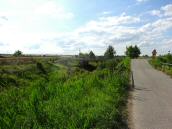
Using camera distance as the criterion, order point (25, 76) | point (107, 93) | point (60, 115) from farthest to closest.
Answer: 1. point (25, 76)
2. point (107, 93)
3. point (60, 115)

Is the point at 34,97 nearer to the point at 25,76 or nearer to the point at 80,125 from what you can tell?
the point at 80,125

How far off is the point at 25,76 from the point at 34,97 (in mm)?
30928

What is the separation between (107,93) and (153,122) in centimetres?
417

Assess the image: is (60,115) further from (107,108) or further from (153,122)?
(153,122)

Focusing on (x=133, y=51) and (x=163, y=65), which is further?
(x=133, y=51)

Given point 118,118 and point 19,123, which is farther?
point 118,118

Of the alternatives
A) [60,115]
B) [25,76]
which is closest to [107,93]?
[60,115]

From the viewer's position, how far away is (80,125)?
8.34 meters

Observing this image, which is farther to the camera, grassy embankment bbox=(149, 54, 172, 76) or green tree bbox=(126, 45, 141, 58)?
green tree bbox=(126, 45, 141, 58)

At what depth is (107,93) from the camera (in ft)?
46.2

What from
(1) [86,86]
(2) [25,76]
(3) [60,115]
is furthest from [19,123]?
(2) [25,76]

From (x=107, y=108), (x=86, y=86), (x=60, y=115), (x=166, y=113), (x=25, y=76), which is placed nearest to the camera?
(x=60, y=115)

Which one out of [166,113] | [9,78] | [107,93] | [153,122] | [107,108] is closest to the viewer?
[153,122]

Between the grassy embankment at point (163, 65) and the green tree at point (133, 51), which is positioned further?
the green tree at point (133, 51)
